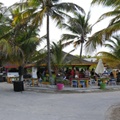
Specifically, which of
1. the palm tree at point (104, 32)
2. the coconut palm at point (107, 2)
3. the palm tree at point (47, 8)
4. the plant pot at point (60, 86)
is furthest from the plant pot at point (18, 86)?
the coconut palm at point (107, 2)

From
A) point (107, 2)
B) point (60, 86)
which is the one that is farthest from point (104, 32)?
point (60, 86)

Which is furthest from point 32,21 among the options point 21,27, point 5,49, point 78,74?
point 78,74

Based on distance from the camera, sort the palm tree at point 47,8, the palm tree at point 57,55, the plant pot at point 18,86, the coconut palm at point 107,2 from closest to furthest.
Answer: the coconut palm at point 107,2, the plant pot at point 18,86, the palm tree at point 47,8, the palm tree at point 57,55

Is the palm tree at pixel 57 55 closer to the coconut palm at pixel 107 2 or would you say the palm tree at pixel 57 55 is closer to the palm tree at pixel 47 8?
the palm tree at pixel 47 8

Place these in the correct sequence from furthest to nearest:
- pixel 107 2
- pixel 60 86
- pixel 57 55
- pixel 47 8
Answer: pixel 57 55 → pixel 47 8 → pixel 60 86 → pixel 107 2

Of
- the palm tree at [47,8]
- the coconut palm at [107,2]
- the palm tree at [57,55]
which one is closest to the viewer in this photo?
the coconut palm at [107,2]

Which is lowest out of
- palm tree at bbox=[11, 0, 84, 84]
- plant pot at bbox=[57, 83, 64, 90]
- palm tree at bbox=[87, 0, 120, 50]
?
plant pot at bbox=[57, 83, 64, 90]

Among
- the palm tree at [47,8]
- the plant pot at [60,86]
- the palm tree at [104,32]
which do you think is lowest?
the plant pot at [60,86]

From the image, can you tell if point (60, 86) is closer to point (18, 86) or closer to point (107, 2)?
point (18, 86)

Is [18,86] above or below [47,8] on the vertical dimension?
below

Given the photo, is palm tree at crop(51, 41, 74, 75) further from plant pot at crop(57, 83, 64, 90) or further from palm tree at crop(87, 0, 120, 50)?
palm tree at crop(87, 0, 120, 50)

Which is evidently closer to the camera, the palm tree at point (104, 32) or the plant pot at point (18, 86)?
the palm tree at point (104, 32)

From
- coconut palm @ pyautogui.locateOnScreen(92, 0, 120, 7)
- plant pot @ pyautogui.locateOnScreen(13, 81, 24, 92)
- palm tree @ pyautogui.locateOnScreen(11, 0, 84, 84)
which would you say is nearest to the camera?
coconut palm @ pyautogui.locateOnScreen(92, 0, 120, 7)

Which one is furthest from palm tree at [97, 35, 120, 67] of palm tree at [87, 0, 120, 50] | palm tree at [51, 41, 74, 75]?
palm tree at [87, 0, 120, 50]
